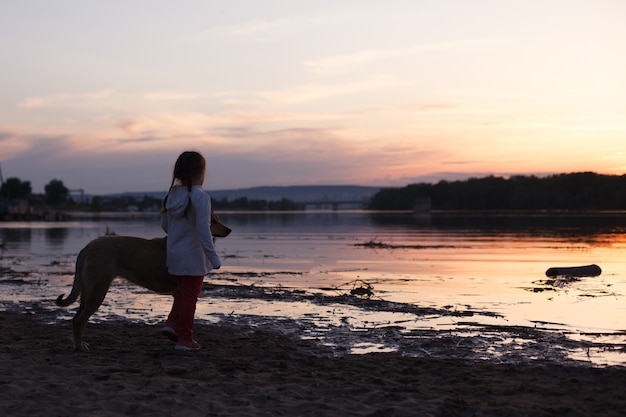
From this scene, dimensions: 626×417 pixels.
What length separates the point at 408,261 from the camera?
20672mm

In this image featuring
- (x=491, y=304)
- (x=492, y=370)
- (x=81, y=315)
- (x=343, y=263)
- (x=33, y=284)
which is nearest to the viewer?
(x=492, y=370)

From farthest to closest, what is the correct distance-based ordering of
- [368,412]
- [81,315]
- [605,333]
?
[605,333], [81,315], [368,412]

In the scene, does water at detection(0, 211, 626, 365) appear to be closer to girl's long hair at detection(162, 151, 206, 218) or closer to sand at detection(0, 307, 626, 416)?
sand at detection(0, 307, 626, 416)

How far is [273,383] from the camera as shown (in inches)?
219

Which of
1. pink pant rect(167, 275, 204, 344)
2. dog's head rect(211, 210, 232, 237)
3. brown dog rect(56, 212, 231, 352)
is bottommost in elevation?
pink pant rect(167, 275, 204, 344)

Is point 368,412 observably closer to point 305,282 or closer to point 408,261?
point 305,282

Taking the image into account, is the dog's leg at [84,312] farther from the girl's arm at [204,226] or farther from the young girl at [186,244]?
the girl's arm at [204,226]

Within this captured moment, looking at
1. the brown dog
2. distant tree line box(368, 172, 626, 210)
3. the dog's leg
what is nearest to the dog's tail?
the brown dog

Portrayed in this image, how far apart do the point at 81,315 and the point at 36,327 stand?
73.3 inches

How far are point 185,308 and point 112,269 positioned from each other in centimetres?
90

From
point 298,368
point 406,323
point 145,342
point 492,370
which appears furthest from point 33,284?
point 492,370

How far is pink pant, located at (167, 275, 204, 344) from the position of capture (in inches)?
273

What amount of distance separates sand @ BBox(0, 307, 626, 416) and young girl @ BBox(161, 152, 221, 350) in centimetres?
28

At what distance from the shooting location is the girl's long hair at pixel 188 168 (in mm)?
6941
